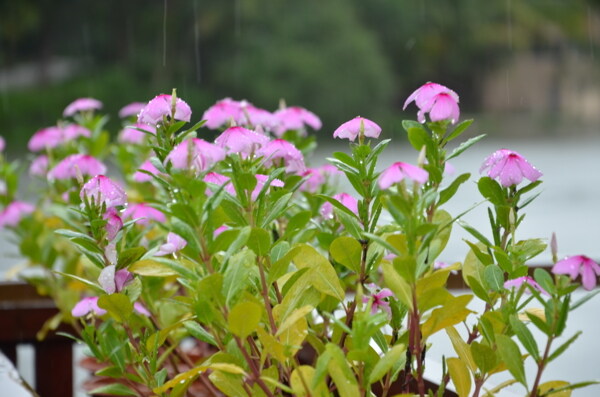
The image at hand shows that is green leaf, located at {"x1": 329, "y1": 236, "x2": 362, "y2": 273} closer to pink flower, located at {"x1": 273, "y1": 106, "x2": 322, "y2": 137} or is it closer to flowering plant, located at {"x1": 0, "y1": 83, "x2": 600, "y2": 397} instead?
flowering plant, located at {"x1": 0, "y1": 83, "x2": 600, "y2": 397}

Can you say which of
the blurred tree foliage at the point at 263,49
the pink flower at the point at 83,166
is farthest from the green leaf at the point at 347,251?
the blurred tree foliage at the point at 263,49

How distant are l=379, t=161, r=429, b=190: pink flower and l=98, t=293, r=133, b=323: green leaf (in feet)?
0.86

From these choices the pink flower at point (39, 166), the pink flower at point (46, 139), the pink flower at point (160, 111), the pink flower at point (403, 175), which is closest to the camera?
the pink flower at point (403, 175)

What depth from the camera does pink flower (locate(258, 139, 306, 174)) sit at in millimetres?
710

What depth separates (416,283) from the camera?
0.59 meters

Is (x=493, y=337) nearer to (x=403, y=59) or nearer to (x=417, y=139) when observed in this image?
(x=417, y=139)

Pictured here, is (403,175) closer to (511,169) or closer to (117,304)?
(511,169)

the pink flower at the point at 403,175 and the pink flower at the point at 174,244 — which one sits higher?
the pink flower at the point at 174,244

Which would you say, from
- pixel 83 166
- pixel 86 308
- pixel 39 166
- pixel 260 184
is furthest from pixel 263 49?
pixel 260 184

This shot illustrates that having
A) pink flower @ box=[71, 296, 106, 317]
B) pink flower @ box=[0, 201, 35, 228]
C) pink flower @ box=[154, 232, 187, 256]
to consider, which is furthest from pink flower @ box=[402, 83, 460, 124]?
pink flower @ box=[0, 201, 35, 228]

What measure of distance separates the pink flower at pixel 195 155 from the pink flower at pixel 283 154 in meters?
0.07

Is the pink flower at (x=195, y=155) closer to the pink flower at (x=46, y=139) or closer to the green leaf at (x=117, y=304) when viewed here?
the green leaf at (x=117, y=304)

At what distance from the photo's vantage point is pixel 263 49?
14.1 m

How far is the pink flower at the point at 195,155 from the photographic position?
56 centimetres
